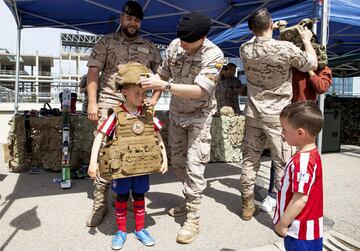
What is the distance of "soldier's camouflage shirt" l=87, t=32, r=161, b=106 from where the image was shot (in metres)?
3.03

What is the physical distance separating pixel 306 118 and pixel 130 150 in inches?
50.2

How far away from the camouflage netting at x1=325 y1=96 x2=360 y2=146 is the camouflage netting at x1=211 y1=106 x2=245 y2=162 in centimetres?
382

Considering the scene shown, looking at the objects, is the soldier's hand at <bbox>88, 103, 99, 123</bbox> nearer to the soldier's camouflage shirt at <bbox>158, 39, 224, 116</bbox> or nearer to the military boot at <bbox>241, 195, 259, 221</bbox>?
the soldier's camouflage shirt at <bbox>158, 39, 224, 116</bbox>

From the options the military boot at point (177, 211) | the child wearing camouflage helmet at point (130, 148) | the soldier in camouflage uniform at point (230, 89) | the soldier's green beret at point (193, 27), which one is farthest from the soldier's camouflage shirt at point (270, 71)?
the soldier in camouflage uniform at point (230, 89)

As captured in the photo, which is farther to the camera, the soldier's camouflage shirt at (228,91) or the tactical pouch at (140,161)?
the soldier's camouflage shirt at (228,91)

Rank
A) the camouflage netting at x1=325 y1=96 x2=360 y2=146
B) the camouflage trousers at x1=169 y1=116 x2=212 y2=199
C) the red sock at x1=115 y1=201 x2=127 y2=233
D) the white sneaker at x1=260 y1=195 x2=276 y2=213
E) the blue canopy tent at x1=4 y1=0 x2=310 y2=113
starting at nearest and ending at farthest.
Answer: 1. the red sock at x1=115 y1=201 x2=127 y2=233
2. the camouflage trousers at x1=169 y1=116 x2=212 y2=199
3. the white sneaker at x1=260 y1=195 x2=276 y2=213
4. the blue canopy tent at x1=4 y1=0 x2=310 y2=113
5. the camouflage netting at x1=325 y1=96 x2=360 y2=146

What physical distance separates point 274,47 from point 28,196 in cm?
313

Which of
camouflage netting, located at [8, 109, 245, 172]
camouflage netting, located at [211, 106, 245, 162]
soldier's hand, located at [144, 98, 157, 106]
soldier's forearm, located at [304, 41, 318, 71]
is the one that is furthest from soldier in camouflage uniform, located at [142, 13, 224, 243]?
camouflage netting, located at [211, 106, 245, 162]

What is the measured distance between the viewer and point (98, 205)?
288 cm

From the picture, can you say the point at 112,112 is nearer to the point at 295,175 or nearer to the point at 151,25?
the point at 295,175

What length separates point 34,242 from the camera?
2541 mm

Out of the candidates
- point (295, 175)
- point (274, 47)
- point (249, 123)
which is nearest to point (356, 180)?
point (249, 123)

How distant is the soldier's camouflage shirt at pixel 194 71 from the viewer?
247cm

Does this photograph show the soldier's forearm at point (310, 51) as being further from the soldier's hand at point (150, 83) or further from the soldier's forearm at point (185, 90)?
the soldier's hand at point (150, 83)
